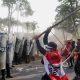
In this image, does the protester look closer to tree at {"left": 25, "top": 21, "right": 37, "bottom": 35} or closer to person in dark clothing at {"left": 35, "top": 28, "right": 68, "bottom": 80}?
person in dark clothing at {"left": 35, "top": 28, "right": 68, "bottom": 80}

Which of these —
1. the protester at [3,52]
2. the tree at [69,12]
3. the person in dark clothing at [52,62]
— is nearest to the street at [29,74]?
the protester at [3,52]

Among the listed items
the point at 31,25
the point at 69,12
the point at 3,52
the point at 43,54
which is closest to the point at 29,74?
the point at 3,52

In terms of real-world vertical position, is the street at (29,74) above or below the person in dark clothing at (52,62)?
below

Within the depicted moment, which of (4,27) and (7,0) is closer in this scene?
(7,0)

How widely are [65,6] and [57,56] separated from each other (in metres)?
35.8

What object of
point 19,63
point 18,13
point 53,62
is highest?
point 18,13

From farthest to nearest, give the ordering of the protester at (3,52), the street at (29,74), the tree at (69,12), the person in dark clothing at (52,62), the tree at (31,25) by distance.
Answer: the tree at (31,25) < the tree at (69,12) < the street at (29,74) < the protester at (3,52) < the person in dark clothing at (52,62)

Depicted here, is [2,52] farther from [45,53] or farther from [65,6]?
[65,6]

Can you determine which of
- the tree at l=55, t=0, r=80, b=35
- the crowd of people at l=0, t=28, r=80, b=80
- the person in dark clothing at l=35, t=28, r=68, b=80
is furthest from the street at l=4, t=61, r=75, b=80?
the tree at l=55, t=0, r=80, b=35

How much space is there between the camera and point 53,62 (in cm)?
799

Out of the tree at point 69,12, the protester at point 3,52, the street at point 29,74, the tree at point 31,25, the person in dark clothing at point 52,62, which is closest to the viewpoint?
the person in dark clothing at point 52,62

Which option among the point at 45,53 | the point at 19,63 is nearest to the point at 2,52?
the point at 45,53

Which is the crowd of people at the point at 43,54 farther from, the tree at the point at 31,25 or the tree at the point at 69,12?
the tree at the point at 31,25

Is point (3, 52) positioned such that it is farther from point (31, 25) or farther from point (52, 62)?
point (31, 25)
